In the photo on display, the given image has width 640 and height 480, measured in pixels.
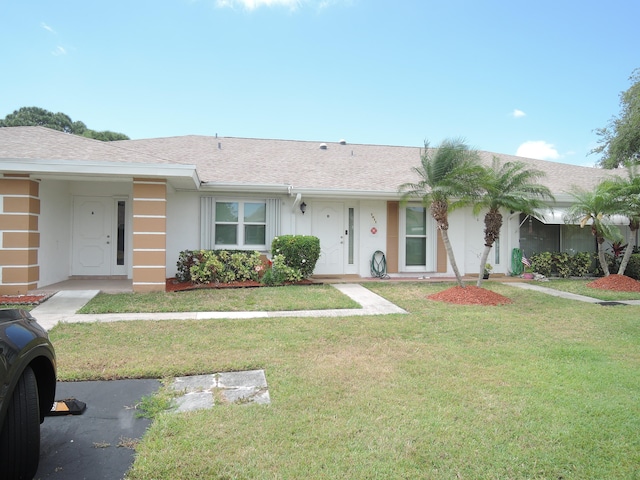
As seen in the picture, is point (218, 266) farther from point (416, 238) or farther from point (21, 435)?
point (21, 435)

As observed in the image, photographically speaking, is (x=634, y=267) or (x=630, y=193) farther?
(x=634, y=267)

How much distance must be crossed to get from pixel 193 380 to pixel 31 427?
192cm

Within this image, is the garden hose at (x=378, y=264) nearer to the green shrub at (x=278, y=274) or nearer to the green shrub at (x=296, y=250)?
the green shrub at (x=296, y=250)

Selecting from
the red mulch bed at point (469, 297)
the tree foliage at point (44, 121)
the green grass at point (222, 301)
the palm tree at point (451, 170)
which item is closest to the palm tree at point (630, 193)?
the palm tree at point (451, 170)

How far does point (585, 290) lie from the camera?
1085 centimetres

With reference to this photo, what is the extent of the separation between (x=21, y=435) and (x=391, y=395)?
2886mm

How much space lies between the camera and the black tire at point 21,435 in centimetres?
230

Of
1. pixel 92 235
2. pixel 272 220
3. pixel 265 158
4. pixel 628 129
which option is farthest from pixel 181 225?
pixel 628 129

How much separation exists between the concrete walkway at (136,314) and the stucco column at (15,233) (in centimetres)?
93

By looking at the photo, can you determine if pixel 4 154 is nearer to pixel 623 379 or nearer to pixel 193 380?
pixel 193 380

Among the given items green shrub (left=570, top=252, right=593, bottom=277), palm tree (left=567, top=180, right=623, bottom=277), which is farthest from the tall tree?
palm tree (left=567, top=180, right=623, bottom=277)

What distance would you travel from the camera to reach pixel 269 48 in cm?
1638

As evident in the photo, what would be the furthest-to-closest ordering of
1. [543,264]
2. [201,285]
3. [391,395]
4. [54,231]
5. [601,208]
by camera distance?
[543,264]
[601,208]
[201,285]
[54,231]
[391,395]

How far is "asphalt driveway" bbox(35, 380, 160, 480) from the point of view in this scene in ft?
8.81
